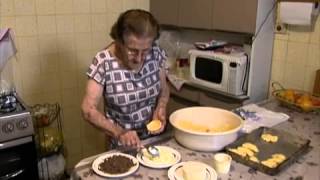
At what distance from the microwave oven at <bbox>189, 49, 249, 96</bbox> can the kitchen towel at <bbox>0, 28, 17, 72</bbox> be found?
3.81 ft

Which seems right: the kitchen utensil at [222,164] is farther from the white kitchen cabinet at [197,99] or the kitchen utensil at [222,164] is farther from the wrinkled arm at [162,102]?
the white kitchen cabinet at [197,99]

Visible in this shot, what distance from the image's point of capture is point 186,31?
271cm

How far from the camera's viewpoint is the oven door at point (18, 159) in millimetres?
1760

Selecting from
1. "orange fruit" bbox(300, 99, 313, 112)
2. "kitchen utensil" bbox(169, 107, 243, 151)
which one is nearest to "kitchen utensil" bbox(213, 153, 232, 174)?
"kitchen utensil" bbox(169, 107, 243, 151)

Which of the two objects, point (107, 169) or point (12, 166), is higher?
point (107, 169)

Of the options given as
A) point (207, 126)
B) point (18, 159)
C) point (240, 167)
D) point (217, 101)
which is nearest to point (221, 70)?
point (217, 101)

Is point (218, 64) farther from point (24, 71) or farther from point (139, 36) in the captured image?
point (24, 71)

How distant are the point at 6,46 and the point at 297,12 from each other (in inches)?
68.0

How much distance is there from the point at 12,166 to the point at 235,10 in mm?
1595

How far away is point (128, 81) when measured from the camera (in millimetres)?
1508

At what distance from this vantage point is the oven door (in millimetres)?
1760

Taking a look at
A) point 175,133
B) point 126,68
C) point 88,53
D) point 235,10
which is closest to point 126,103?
point 126,68

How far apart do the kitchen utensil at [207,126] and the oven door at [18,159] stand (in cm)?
93

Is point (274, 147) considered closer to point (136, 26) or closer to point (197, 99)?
point (136, 26)
